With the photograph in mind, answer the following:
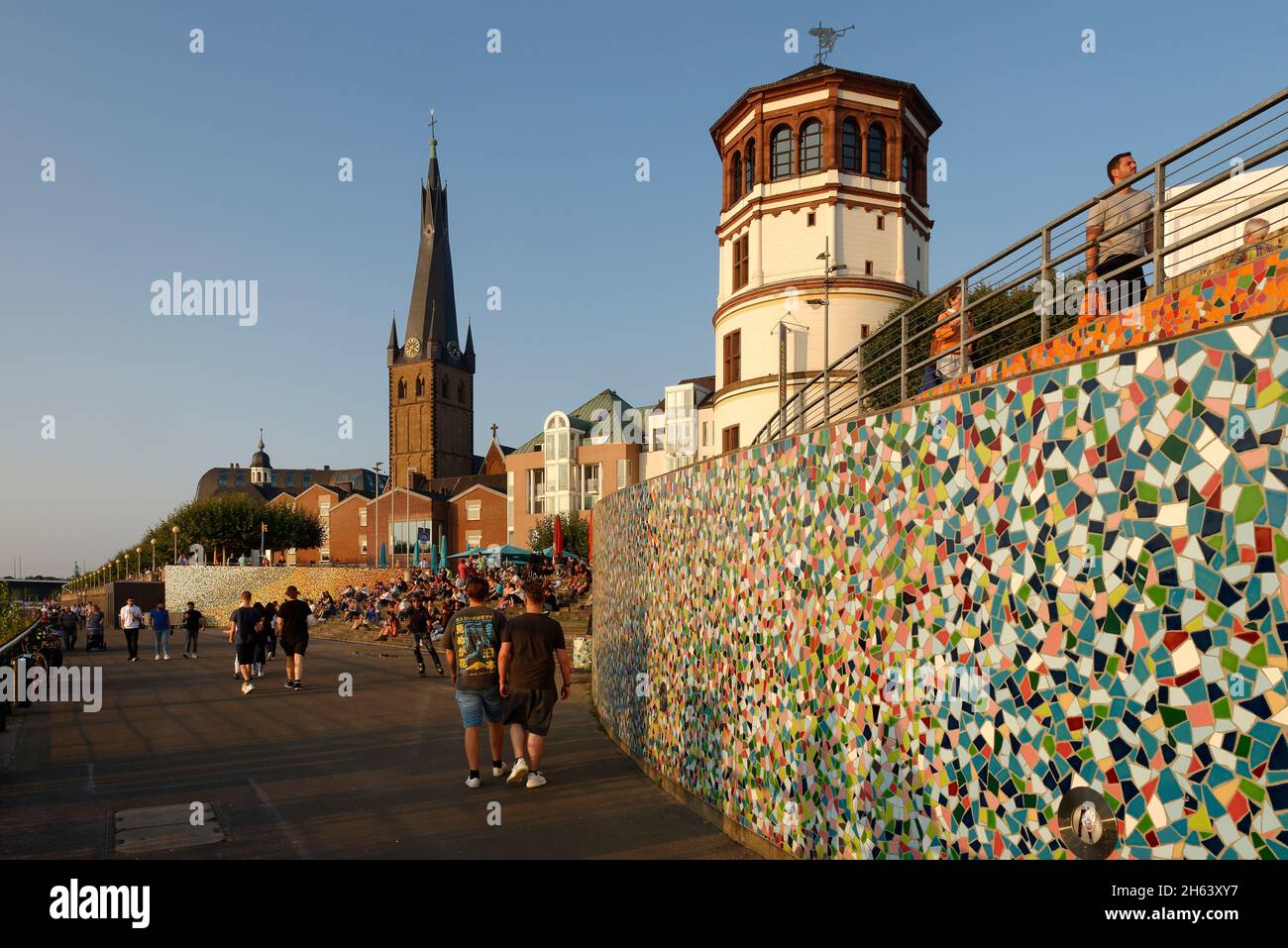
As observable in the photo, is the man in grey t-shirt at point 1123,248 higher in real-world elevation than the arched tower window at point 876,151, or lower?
lower

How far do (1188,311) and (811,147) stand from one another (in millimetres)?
23015

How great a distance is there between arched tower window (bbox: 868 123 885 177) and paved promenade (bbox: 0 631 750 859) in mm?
20733

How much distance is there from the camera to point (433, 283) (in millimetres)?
123750

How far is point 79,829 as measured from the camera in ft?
24.5

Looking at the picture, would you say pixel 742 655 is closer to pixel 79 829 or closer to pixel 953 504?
pixel 953 504

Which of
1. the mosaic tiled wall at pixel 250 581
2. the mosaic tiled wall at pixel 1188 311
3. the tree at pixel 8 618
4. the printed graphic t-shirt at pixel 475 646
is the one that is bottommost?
the mosaic tiled wall at pixel 250 581

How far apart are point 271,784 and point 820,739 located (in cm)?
560

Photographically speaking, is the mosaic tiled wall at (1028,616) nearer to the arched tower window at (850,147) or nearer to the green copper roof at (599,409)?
the arched tower window at (850,147)

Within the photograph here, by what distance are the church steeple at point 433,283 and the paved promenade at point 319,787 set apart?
111754mm

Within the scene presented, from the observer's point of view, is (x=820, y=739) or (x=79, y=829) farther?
(x=79, y=829)

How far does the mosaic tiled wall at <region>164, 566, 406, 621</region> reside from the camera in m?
61.9

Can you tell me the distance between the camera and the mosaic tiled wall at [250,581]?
6194cm

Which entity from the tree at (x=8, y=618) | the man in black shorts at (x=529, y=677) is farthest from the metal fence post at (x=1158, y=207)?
the tree at (x=8, y=618)

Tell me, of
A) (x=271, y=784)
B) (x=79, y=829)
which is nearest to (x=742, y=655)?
(x=271, y=784)
